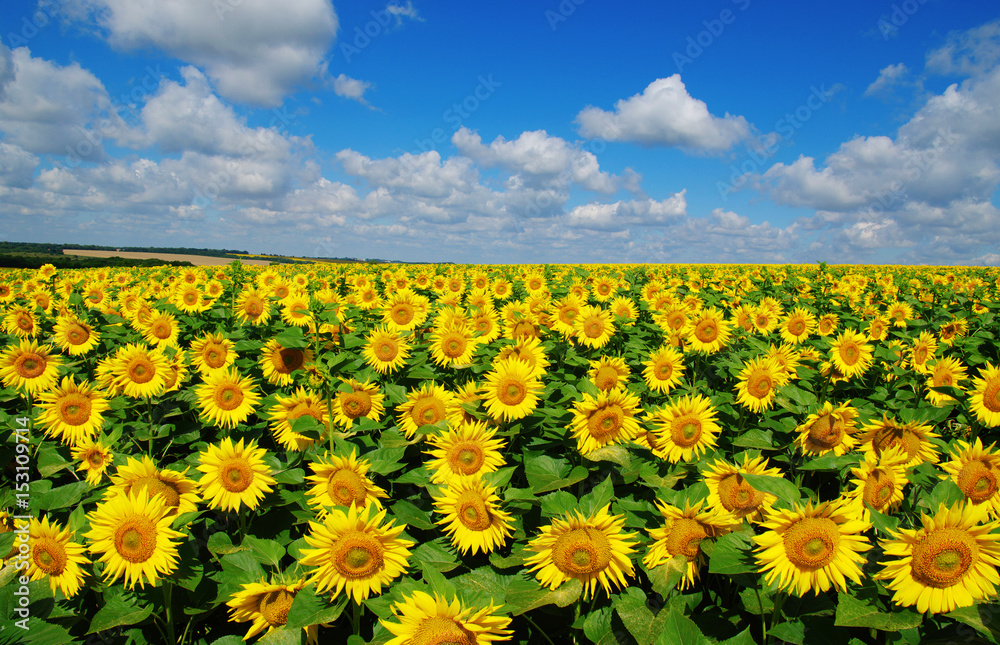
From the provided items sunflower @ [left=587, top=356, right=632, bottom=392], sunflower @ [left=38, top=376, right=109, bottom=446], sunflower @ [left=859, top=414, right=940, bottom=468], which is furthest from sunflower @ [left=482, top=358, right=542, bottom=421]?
sunflower @ [left=38, top=376, right=109, bottom=446]

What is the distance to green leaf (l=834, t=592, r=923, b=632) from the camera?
6.46ft

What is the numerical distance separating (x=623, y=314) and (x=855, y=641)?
211 inches

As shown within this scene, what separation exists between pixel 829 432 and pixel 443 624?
311 cm

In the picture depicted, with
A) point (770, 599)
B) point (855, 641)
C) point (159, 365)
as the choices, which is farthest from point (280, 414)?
point (855, 641)

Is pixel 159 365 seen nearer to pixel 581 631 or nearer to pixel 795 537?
pixel 581 631

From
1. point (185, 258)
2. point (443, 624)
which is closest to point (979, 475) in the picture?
point (443, 624)

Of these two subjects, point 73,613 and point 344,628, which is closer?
point 73,613

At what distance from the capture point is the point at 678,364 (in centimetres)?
519

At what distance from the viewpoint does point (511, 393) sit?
12.9 feet

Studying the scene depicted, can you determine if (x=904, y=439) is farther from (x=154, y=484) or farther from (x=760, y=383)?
(x=154, y=484)

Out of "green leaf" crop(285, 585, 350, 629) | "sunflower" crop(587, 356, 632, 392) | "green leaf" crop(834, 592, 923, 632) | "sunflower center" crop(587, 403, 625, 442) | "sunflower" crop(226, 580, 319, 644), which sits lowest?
"sunflower" crop(226, 580, 319, 644)

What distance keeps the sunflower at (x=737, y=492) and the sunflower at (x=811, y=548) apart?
1.27 ft

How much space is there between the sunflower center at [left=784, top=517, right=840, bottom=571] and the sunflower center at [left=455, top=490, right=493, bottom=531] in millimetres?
1539

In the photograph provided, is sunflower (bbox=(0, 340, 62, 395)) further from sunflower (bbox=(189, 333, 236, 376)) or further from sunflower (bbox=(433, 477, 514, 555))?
sunflower (bbox=(433, 477, 514, 555))
